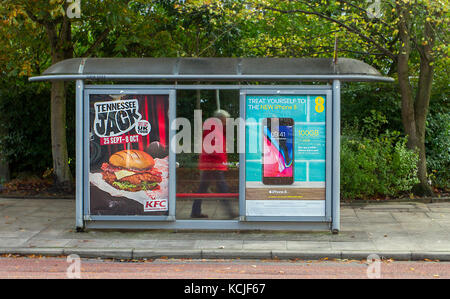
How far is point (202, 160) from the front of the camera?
852 cm

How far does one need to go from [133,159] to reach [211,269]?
256 cm

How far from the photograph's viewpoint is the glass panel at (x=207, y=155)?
840cm

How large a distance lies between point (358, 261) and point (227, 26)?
750 centimetres

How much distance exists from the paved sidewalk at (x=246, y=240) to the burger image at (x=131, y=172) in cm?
79

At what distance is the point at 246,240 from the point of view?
26.2 feet

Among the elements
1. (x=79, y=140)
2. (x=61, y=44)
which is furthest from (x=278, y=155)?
(x=61, y=44)

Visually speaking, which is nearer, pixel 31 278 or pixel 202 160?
pixel 31 278

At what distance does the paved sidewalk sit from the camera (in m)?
7.29

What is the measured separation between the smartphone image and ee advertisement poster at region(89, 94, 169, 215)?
157 cm

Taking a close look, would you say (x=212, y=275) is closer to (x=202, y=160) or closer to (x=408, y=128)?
(x=202, y=160)

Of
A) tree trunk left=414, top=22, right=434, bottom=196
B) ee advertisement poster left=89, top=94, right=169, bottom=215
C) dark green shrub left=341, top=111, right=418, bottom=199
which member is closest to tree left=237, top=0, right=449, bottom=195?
tree trunk left=414, top=22, right=434, bottom=196

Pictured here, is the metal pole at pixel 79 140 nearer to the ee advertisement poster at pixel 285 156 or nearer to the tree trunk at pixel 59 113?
the ee advertisement poster at pixel 285 156

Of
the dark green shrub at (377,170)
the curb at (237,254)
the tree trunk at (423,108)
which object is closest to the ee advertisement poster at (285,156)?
the curb at (237,254)

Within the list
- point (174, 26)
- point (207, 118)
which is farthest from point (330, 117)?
point (174, 26)
